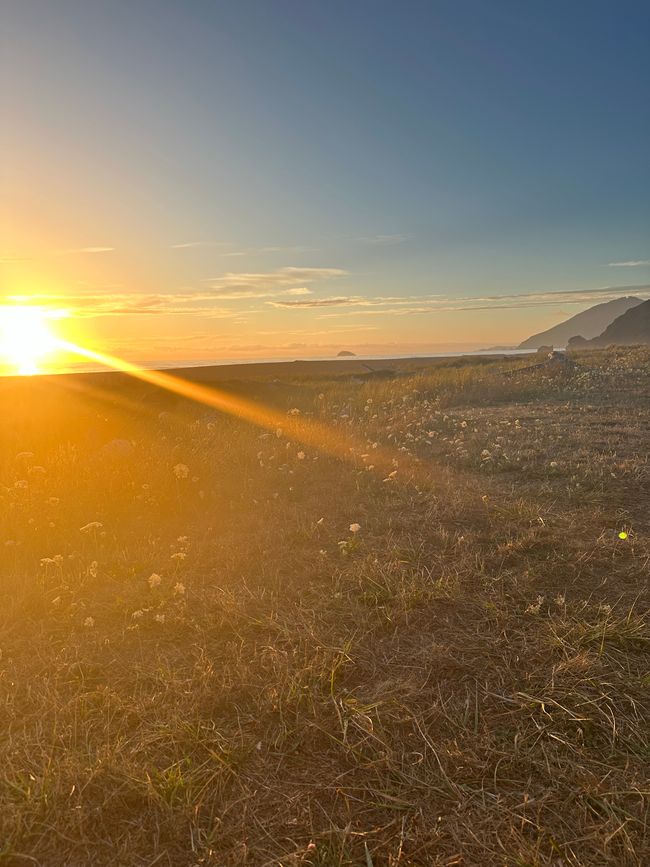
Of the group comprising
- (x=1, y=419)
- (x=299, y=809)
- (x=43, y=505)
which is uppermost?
(x=1, y=419)

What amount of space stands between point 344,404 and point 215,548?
30.4 feet

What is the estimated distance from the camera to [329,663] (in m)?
3.20

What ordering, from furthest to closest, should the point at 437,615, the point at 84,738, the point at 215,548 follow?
the point at 215,548
the point at 437,615
the point at 84,738

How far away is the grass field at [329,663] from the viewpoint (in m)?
2.22

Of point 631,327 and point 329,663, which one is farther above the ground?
point 631,327

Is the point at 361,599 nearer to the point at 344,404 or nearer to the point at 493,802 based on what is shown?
the point at 493,802

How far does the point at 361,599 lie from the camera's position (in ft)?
13.1

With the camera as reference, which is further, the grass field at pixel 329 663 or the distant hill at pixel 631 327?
the distant hill at pixel 631 327

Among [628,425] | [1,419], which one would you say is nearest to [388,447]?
[628,425]

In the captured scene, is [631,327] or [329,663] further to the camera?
[631,327]

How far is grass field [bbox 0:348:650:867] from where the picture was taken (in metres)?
2.22

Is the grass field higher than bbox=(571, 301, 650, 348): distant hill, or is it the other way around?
bbox=(571, 301, 650, 348): distant hill

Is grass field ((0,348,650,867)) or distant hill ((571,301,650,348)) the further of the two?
distant hill ((571,301,650,348))

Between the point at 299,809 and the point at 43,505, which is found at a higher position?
the point at 43,505
